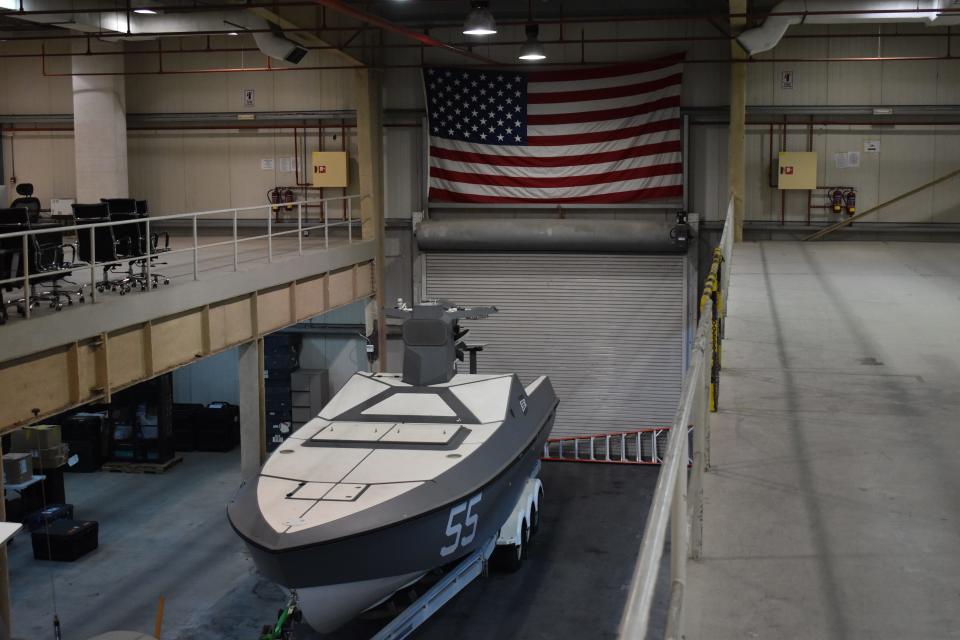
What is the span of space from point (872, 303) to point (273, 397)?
1339cm

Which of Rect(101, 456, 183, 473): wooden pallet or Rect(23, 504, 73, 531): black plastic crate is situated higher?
Rect(23, 504, 73, 531): black plastic crate

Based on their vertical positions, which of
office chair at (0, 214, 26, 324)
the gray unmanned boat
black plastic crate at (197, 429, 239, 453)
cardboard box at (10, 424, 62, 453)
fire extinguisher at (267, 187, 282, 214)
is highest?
fire extinguisher at (267, 187, 282, 214)

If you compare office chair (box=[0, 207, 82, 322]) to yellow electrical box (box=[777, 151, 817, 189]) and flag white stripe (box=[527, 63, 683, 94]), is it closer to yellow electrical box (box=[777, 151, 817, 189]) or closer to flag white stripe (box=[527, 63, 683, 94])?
flag white stripe (box=[527, 63, 683, 94])

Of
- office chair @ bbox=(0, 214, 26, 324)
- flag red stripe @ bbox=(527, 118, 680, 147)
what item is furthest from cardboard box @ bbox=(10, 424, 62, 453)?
flag red stripe @ bbox=(527, 118, 680, 147)

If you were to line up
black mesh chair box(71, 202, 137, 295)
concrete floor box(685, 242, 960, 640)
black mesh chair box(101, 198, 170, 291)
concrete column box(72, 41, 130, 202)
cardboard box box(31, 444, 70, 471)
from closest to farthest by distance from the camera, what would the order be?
concrete floor box(685, 242, 960, 640), black mesh chair box(71, 202, 137, 295), black mesh chair box(101, 198, 170, 291), cardboard box box(31, 444, 70, 471), concrete column box(72, 41, 130, 202)

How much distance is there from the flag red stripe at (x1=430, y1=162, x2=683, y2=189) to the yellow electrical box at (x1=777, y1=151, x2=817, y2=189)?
6.21 ft

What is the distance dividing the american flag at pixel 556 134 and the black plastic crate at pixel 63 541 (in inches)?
367

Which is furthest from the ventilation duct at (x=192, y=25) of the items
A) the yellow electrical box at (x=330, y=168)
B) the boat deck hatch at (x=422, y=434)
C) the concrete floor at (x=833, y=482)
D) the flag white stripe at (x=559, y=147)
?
the concrete floor at (x=833, y=482)

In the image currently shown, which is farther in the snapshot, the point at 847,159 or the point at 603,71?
the point at 847,159

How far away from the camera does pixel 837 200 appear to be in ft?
61.3

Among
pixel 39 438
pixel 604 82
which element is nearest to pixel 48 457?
pixel 39 438

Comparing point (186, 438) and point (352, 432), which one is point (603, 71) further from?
point (186, 438)

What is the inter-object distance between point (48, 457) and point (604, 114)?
11.5 metres

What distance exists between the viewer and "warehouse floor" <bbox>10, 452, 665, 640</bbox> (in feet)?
37.6
